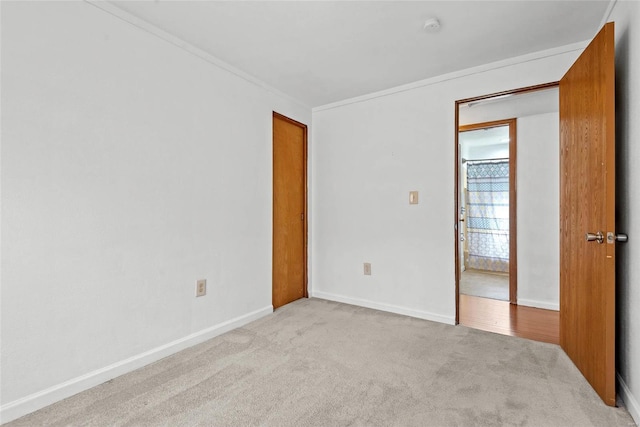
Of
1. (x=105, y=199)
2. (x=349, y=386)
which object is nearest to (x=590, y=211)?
(x=349, y=386)

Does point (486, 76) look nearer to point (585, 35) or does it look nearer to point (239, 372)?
point (585, 35)

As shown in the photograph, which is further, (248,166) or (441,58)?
(248,166)

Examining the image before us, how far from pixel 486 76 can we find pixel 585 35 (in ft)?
2.15

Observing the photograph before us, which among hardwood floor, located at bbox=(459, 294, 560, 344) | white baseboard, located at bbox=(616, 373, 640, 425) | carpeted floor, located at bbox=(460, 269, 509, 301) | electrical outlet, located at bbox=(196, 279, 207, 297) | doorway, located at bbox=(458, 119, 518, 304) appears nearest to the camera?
white baseboard, located at bbox=(616, 373, 640, 425)

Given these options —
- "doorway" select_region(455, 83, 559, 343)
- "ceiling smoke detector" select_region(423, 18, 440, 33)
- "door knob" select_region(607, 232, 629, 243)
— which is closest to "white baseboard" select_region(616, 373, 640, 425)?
"door knob" select_region(607, 232, 629, 243)

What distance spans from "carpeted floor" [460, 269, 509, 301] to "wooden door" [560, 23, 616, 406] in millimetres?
1727

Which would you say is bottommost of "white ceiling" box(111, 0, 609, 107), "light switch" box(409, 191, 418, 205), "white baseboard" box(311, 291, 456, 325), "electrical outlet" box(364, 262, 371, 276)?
"white baseboard" box(311, 291, 456, 325)

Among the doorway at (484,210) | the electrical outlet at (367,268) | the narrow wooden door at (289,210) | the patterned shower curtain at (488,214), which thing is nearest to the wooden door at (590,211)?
the electrical outlet at (367,268)

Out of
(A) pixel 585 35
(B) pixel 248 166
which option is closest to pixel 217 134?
(B) pixel 248 166

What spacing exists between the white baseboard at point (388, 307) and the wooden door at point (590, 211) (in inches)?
34.7

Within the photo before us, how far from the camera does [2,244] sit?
1492mm

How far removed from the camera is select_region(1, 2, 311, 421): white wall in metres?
1.55

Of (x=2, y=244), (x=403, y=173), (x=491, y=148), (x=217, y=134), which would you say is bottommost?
(x=2, y=244)

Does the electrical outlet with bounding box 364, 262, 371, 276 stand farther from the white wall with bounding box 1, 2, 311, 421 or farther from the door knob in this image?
the door knob
